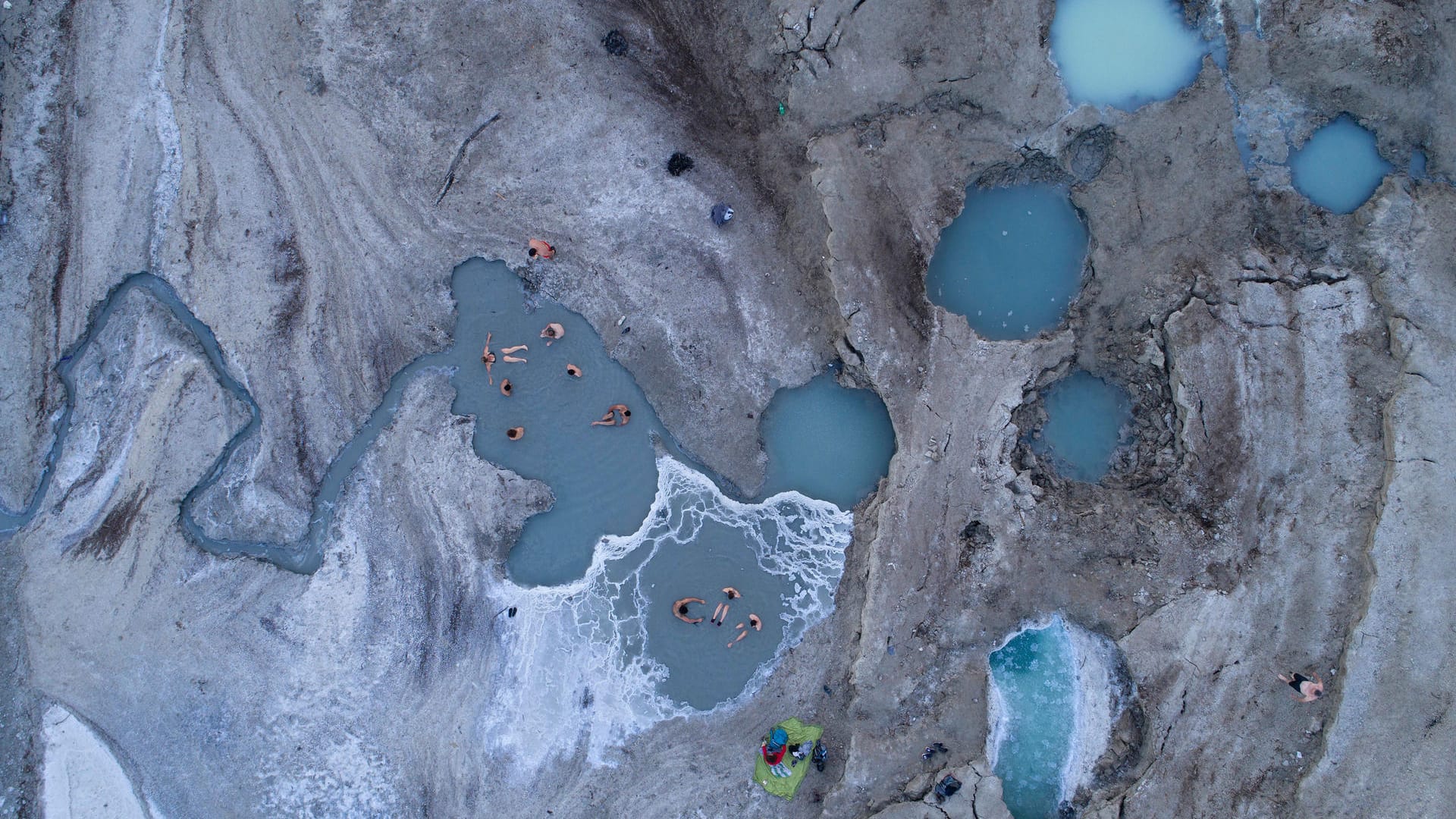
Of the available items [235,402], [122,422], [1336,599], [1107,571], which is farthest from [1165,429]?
[122,422]

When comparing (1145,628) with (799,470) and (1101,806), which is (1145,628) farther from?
(799,470)

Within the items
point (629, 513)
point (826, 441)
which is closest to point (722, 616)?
point (629, 513)

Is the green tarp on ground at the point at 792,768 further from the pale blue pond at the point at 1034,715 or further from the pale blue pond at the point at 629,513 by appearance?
the pale blue pond at the point at 1034,715

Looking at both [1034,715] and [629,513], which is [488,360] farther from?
[1034,715]

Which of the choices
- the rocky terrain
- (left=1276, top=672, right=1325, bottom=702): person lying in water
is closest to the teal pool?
the rocky terrain

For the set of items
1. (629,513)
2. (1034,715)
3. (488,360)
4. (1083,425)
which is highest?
(488,360)

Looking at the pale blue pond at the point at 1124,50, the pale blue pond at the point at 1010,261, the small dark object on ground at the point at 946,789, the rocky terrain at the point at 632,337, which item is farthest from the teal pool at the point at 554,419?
the pale blue pond at the point at 1124,50
